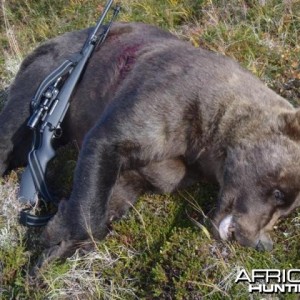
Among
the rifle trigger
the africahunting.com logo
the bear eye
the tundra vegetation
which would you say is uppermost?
the rifle trigger

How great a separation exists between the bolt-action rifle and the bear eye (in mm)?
1752

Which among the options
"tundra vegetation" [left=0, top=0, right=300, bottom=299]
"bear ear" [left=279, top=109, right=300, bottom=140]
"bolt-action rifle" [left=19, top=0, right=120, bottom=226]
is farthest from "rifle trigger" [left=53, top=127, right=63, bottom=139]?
"bear ear" [left=279, top=109, right=300, bottom=140]

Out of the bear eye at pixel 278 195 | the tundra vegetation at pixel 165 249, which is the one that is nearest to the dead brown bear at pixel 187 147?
the bear eye at pixel 278 195

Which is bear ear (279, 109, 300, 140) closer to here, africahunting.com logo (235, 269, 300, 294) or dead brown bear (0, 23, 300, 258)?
dead brown bear (0, 23, 300, 258)

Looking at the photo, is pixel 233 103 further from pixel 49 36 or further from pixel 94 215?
pixel 49 36

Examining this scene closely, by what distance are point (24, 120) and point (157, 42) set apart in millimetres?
1345

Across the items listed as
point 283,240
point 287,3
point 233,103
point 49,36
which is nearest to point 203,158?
point 233,103

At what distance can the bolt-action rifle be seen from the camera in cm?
473

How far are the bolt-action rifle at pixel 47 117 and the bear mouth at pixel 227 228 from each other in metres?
1.39

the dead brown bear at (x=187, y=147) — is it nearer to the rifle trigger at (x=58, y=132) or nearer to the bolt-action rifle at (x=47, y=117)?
the bolt-action rifle at (x=47, y=117)

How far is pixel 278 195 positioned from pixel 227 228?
407 millimetres

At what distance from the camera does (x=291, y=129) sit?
4.12 m

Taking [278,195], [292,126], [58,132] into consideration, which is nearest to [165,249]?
[278,195]

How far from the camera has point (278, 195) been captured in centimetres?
397
